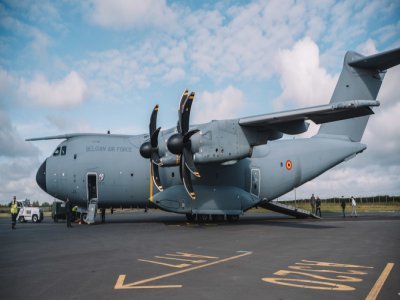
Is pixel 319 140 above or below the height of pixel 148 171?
above

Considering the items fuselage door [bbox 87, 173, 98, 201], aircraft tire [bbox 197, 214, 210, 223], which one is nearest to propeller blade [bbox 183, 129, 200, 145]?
fuselage door [bbox 87, 173, 98, 201]

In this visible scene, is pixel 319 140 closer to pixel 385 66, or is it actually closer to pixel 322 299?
pixel 385 66

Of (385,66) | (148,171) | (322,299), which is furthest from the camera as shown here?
(148,171)

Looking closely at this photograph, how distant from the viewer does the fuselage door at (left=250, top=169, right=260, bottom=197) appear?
21078 millimetres

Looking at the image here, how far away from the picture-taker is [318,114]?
15.2m

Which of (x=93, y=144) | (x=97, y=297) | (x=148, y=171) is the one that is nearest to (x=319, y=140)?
(x=148, y=171)

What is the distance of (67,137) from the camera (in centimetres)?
2177

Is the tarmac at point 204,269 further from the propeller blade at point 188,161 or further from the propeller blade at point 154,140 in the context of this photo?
the propeller blade at point 154,140

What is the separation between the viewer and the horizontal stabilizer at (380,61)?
643 inches

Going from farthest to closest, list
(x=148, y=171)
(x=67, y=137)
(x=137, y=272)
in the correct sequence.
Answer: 1. (x=67, y=137)
2. (x=148, y=171)
3. (x=137, y=272)

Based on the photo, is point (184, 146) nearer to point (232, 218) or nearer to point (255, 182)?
point (255, 182)

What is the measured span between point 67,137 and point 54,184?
10.8 feet

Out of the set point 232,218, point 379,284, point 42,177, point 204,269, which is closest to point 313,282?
point 379,284

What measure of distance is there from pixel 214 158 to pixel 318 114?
5.17 metres
